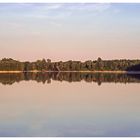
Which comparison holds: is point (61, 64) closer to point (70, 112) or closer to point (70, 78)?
point (70, 78)

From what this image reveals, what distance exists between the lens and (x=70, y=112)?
582 centimetres

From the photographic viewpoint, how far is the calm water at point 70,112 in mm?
4688

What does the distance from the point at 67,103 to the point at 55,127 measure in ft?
6.06

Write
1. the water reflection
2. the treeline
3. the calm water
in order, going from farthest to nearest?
1. the water reflection
2. the treeline
3. the calm water

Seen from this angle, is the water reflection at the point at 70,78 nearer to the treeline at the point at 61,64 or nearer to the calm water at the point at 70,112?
the treeline at the point at 61,64

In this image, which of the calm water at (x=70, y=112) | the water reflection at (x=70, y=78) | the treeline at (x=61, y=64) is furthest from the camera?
the water reflection at (x=70, y=78)

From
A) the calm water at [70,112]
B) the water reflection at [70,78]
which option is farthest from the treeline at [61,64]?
the calm water at [70,112]

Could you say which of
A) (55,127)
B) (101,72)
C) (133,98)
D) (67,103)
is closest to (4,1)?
(55,127)

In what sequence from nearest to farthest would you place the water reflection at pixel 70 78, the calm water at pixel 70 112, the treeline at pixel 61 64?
the calm water at pixel 70 112 < the treeline at pixel 61 64 < the water reflection at pixel 70 78

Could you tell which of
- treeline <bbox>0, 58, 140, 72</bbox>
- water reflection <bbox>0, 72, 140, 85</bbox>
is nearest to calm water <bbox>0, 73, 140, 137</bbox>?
treeline <bbox>0, 58, 140, 72</bbox>

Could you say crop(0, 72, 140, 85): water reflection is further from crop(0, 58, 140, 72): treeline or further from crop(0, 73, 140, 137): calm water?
crop(0, 73, 140, 137): calm water

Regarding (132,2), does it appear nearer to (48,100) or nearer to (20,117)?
(20,117)

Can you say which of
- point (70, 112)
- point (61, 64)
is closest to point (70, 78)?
point (61, 64)

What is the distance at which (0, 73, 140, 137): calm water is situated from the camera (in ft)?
15.4
